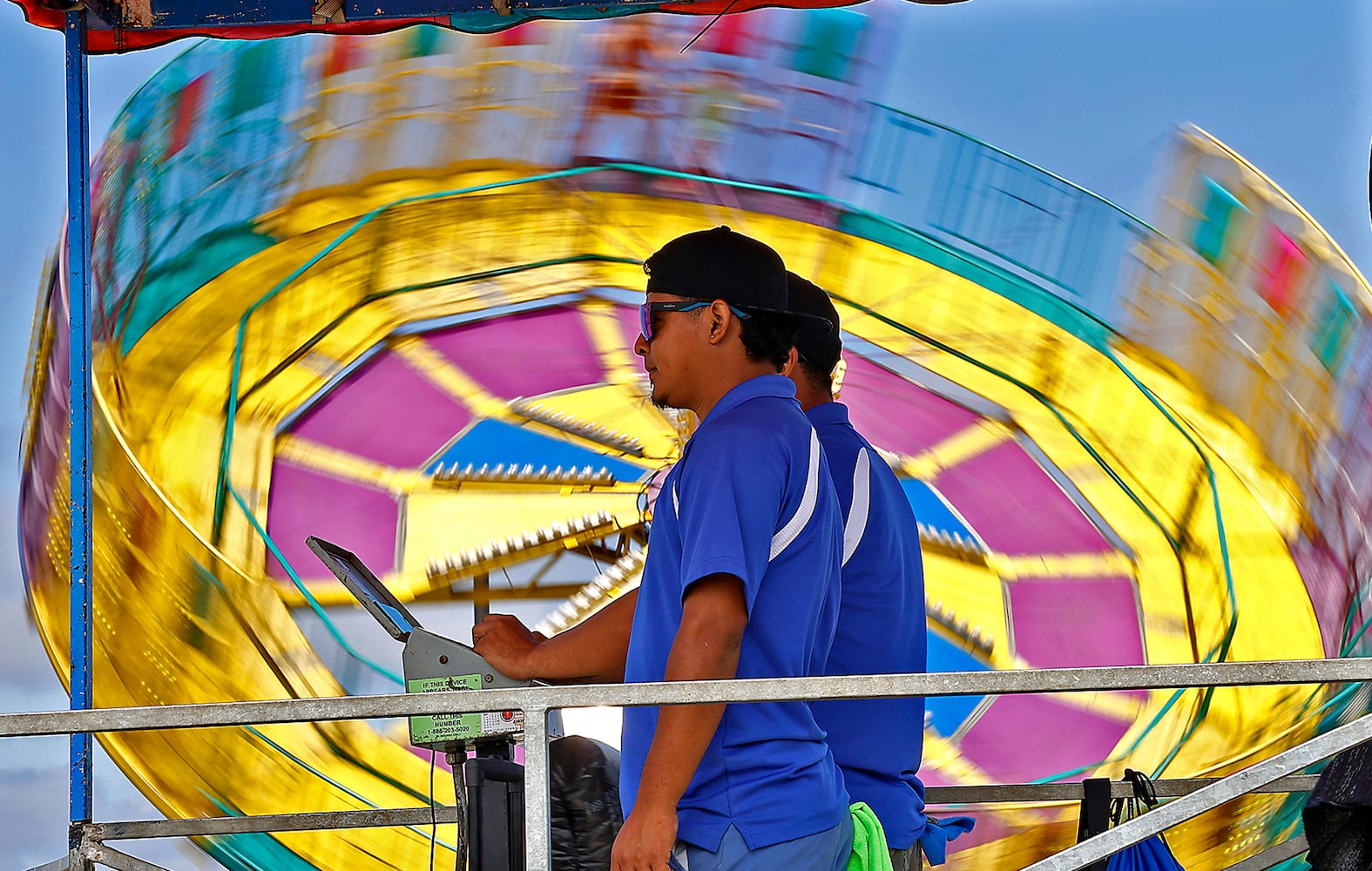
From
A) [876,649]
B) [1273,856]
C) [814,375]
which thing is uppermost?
[814,375]

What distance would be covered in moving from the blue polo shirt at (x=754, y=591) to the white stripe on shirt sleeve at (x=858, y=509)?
0.98ft

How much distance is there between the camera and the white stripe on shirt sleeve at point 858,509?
246cm

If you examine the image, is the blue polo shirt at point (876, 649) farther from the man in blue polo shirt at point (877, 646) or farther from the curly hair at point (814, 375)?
the curly hair at point (814, 375)

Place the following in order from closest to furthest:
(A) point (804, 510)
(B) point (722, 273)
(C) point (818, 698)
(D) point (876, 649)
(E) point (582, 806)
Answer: (C) point (818, 698) < (A) point (804, 510) < (B) point (722, 273) < (D) point (876, 649) < (E) point (582, 806)

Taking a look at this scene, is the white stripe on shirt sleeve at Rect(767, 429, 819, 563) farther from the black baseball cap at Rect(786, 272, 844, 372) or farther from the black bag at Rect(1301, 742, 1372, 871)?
the black bag at Rect(1301, 742, 1372, 871)

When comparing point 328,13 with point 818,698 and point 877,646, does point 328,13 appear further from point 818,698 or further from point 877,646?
point 818,698

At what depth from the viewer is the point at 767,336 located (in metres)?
2.23

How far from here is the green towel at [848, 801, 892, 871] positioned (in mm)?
2126

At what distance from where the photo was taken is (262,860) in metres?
4.58

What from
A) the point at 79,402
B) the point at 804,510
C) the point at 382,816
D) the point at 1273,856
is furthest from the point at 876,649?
the point at 79,402

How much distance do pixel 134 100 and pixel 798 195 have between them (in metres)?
2.08

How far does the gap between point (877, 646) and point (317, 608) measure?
261 cm

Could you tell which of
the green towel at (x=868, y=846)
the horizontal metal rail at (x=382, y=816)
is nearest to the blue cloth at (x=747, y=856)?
the green towel at (x=868, y=846)

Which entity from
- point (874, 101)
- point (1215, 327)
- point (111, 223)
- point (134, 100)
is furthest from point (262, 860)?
point (1215, 327)
